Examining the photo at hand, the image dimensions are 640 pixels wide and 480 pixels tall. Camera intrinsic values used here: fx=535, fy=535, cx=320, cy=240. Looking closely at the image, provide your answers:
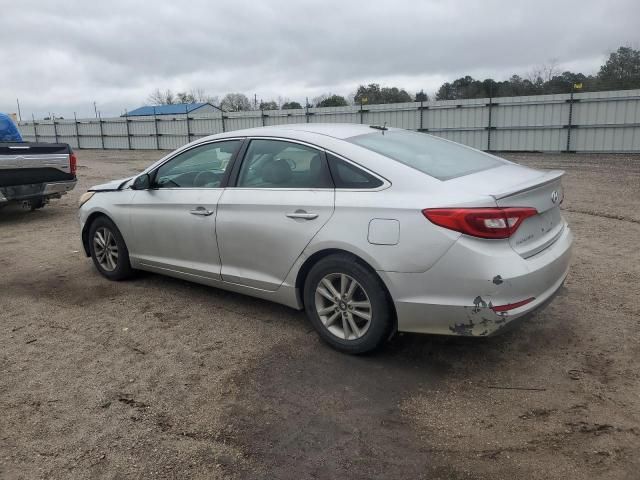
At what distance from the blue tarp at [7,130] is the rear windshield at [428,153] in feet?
31.0

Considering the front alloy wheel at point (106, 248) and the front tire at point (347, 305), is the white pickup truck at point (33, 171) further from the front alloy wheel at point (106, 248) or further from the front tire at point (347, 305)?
the front tire at point (347, 305)

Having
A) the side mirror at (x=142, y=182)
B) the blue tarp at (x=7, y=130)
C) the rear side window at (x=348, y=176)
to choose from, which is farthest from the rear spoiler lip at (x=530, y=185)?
the blue tarp at (x=7, y=130)

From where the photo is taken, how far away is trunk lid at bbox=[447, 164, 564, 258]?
3.25 metres

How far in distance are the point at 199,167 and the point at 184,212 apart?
448 mm

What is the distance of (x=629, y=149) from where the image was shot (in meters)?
18.2

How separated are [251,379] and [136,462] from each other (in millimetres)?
971

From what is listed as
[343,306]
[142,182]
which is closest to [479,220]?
[343,306]

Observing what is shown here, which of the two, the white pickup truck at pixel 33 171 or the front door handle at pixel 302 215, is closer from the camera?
the front door handle at pixel 302 215

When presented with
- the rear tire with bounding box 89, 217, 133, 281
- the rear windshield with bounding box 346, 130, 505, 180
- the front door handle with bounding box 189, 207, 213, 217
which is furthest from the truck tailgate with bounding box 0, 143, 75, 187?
the rear windshield with bounding box 346, 130, 505, 180

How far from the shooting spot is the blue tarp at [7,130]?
10.8 m

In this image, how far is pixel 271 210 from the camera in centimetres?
400

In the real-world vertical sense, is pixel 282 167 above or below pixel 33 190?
above

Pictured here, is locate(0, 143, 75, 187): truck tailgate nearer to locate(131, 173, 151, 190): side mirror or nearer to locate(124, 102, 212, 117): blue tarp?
locate(131, 173, 151, 190): side mirror

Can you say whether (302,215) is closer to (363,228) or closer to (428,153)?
(363,228)
